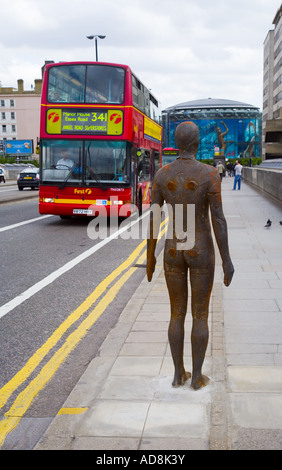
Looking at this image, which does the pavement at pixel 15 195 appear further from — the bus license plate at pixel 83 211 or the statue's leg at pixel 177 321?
the statue's leg at pixel 177 321

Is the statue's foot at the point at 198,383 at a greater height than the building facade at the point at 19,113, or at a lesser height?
lesser

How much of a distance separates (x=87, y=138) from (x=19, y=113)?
112319 millimetres

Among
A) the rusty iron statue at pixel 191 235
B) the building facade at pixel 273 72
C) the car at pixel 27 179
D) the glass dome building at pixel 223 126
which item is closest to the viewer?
the rusty iron statue at pixel 191 235

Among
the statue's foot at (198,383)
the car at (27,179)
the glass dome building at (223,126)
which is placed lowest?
the statue's foot at (198,383)

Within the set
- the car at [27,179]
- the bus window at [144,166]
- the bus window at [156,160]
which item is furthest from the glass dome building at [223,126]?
the bus window at [144,166]

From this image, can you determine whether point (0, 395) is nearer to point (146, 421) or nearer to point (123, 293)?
point (146, 421)

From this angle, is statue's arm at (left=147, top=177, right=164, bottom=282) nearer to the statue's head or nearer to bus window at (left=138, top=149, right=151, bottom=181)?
the statue's head

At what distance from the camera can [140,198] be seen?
2000 centimetres

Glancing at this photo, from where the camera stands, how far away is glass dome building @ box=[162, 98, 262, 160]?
4028 inches

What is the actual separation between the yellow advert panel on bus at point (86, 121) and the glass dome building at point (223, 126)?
86675mm

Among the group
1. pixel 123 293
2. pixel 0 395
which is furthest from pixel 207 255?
pixel 123 293

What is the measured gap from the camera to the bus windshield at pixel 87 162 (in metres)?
16.0

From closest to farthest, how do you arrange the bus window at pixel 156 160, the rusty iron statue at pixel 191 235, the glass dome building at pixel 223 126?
the rusty iron statue at pixel 191 235 → the bus window at pixel 156 160 → the glass dome building at pixel 223 126

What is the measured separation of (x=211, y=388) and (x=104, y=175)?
12.3 meters
